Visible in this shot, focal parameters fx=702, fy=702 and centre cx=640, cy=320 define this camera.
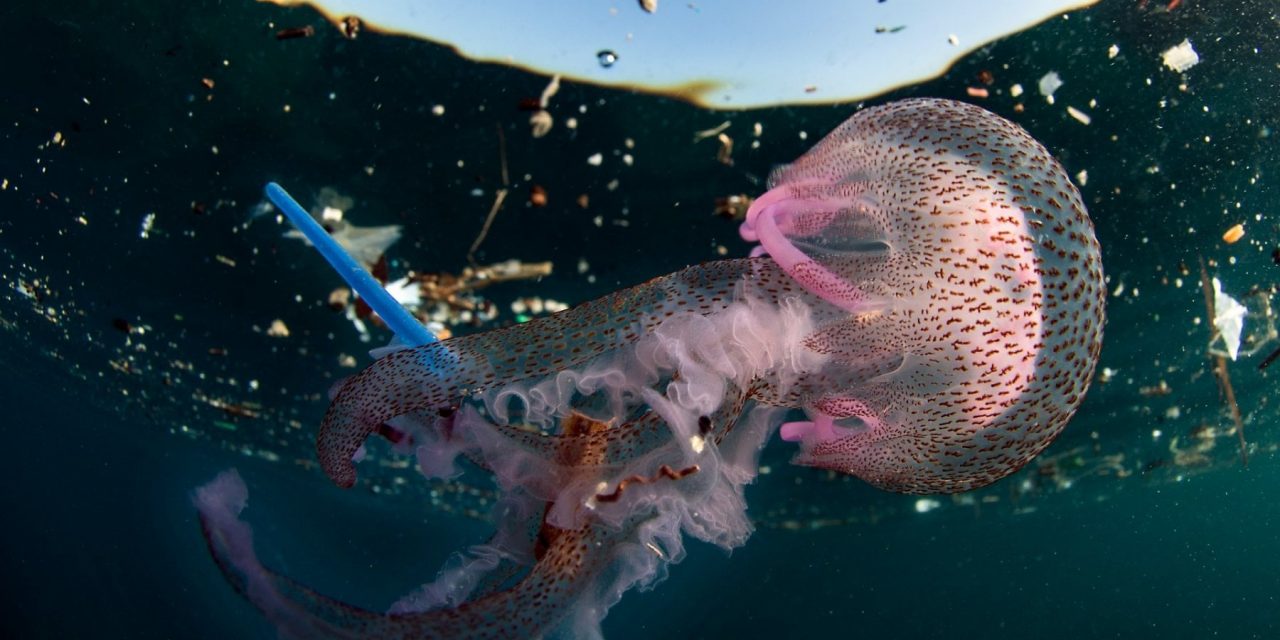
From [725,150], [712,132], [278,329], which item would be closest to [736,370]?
[712,132]

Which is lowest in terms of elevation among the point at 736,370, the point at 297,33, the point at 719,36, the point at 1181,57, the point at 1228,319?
the point at 1228,319

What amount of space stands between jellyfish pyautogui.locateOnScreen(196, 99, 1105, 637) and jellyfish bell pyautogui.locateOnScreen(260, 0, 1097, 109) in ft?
8.93

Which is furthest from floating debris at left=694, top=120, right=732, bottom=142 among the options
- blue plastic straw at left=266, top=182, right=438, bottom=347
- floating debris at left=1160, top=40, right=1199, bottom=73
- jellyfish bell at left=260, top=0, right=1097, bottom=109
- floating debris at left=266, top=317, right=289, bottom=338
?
floating debris at left=266, top=317, right=289, bottom=338

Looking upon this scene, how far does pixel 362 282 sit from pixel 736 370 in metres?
1.07

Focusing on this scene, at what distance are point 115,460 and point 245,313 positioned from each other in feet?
109

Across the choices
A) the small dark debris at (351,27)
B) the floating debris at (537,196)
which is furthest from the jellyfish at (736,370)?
the floating debris at (537,196)

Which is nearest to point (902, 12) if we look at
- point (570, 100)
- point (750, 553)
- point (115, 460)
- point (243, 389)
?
point (570, 100)

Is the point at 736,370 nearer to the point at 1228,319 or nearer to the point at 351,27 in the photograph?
the point at 351,27

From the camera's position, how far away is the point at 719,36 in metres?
4.70

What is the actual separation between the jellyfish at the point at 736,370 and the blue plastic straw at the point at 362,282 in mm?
139

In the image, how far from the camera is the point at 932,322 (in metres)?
1.93

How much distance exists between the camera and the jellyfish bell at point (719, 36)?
4508 mm

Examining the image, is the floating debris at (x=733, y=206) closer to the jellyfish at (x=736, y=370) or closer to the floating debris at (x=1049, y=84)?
the floating debris at (x=1049, y=84)

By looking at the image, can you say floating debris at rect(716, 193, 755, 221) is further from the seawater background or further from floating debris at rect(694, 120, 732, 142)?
floating debris at rect(694, 120, 732, 142)
